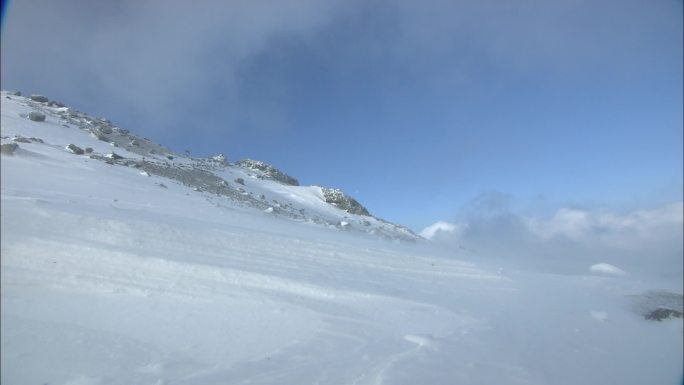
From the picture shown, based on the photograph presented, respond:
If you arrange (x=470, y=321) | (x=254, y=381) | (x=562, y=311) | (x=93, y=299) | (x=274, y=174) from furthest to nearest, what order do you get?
(x=274, y=174) → (x=562, y=311) → (x=470, y=321) → (x=93, y=299) → (x=254, y=381)

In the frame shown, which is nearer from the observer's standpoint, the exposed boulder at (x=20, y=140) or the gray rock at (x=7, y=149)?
the gray rock at (x=7, y=149)

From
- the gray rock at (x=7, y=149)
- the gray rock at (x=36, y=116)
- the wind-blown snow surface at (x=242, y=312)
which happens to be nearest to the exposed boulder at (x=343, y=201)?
the wind-blown snow surface at (x=242, y=312)

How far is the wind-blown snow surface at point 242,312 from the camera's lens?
6988 millimetres

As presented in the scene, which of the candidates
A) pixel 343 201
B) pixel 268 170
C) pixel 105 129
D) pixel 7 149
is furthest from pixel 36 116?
pixel 343 201

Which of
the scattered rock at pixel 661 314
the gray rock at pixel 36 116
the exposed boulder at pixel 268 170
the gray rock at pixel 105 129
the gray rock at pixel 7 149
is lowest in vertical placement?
the scattered rock at pixel 661 314

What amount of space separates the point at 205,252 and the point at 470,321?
8037 mm

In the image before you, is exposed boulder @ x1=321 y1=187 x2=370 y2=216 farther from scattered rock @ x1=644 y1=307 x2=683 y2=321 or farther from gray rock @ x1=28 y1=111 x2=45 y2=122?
scattered rock @ x1=644 y1=307 x2=683 y2=321

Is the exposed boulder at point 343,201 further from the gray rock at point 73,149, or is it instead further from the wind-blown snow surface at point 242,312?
the gray rock at point 73,149

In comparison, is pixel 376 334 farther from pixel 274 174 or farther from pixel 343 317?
pixel 274 174

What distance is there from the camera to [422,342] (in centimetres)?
864

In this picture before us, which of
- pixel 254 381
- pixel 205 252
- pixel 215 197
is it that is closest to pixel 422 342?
pixel 254 381

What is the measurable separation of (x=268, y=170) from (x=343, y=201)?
11364mm

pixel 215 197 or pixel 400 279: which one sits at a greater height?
pixel 215 197

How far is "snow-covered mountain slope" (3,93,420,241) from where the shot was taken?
74.0 ft
